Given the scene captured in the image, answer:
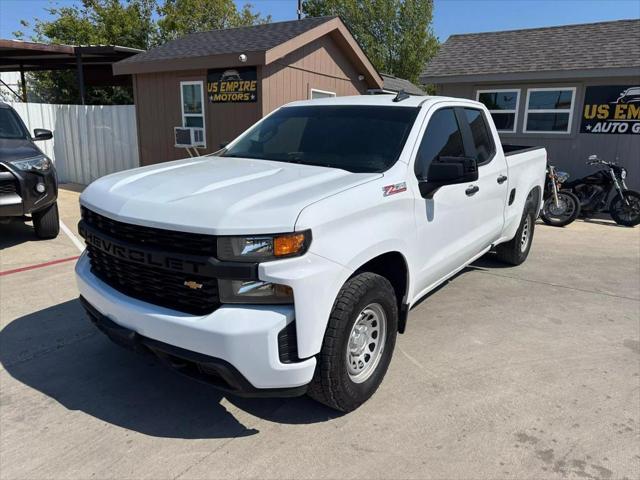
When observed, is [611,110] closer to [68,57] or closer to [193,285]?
[193,285]

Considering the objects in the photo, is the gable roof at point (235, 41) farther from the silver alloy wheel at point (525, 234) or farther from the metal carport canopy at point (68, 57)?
the silver alloy wheel at point (525, 234)

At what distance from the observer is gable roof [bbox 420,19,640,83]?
1073 cm

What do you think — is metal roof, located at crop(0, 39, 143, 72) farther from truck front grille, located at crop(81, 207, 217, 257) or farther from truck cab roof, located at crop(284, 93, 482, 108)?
truck front grille, located at crop(81, 207, 217, 257)

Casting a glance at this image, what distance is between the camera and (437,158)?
3.73 m

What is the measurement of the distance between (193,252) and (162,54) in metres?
10.6

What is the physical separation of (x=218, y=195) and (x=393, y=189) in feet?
3.58

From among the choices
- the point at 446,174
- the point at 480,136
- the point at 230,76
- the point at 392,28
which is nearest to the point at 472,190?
the point at 480,136

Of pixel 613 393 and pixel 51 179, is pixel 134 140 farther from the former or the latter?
pixel 613 393

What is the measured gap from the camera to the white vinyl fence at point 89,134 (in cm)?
1241

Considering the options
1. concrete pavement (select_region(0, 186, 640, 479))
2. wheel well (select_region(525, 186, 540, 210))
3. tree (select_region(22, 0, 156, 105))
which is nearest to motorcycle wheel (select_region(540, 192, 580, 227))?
wheel well (select_region(525, 186, 540, 210))

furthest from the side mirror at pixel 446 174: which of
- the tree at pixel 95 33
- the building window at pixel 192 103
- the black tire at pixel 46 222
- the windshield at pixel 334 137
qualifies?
the tree at pixel 95 33

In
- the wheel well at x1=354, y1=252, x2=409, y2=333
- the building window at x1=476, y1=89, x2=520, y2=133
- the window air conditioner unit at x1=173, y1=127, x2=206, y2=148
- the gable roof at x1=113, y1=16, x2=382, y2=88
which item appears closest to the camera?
the wheel well at x1=354, y1=252, x2=409, y2=333

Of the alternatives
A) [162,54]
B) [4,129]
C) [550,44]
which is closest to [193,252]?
[4,129]

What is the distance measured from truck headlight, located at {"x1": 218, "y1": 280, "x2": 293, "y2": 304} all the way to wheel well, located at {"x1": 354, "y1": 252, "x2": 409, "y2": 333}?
0.77m
